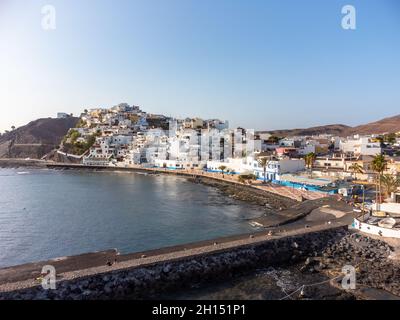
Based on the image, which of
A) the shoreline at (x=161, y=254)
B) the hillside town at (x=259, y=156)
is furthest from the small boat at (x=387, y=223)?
the shoreline at (x=161, y=254)

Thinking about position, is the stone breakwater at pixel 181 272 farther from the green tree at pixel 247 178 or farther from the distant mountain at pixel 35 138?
the distant mountain at pixel 35 138

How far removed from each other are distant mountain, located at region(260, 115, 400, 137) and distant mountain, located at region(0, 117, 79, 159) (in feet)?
277

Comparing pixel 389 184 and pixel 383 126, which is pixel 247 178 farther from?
pixel 383 126

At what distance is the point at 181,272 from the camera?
45.8 feet

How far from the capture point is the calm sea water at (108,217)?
19.3 metres

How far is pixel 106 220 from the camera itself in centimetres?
2553

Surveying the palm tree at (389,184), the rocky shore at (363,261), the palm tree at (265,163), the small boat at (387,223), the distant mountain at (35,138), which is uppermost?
the distant mountain at (35,138)

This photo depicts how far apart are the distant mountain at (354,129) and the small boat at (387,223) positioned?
10186 centimetres

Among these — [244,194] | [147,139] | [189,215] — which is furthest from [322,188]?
[147,139]

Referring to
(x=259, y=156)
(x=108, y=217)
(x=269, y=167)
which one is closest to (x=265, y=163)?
(x=269, y=167)

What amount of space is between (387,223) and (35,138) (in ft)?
353

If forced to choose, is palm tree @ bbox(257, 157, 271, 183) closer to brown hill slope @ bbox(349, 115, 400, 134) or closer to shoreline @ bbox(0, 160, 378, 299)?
shoreline @ bbox(0, 160, 378, 299)
